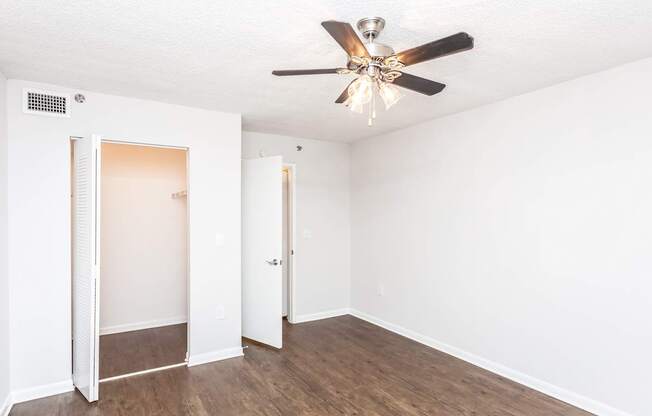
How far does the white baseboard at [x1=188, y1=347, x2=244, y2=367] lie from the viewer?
3.60m

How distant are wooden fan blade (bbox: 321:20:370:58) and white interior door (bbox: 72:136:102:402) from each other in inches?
85.0

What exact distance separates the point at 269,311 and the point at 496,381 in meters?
2.29

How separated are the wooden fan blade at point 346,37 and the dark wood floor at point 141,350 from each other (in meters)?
3.33

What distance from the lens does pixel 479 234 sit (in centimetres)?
364

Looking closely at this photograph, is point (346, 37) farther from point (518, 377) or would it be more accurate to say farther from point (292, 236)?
point (292, 236)

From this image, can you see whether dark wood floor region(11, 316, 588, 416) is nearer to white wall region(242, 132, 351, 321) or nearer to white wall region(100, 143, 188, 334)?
white wall region(242, 132, 351, 321)

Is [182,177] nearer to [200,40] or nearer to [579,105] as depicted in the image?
[200,40]

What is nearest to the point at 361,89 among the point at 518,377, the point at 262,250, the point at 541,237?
A: the point at 541,237

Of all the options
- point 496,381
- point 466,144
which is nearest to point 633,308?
point 496,381

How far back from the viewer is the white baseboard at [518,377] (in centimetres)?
274

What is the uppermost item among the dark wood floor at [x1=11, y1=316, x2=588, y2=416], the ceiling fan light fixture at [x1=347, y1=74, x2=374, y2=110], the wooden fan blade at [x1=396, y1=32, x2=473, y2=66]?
the wooden fan blade at [x1=396, y1=32, x2=473, y2=66]

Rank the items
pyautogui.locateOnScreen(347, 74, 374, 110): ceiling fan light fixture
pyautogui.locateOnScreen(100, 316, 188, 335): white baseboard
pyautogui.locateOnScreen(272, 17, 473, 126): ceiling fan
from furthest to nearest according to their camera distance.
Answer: pyautogui.locateOnScreen(100, 316, 188, 335): white baseboard → pyautogui.locateOnScreen(347, 74, 374, 110): ceiling fan light fixture → pyautogui.locateOnScreen(272, 17, 473, 126): ceiling fan

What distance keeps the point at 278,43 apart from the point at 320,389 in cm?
265

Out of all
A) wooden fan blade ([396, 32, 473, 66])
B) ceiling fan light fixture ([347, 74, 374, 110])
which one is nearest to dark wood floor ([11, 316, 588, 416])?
ceiling fan light fixture ([347, 74, 374, 110])
